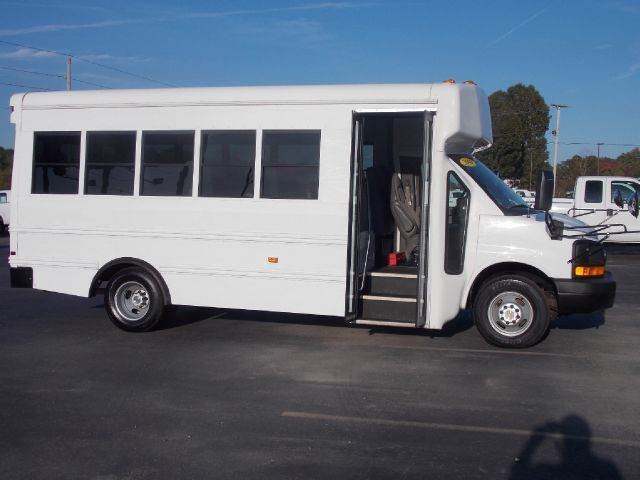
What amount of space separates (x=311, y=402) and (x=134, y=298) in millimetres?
3851

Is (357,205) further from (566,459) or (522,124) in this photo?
(522,124)

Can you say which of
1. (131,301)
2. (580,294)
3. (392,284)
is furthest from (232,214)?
(580,294)

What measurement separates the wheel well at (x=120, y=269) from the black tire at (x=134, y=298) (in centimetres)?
5

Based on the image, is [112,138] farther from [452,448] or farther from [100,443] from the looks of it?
[452,448]

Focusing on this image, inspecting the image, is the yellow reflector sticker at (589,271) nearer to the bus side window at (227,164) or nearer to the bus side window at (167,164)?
the bus side window at (227,164)

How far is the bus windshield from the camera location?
27.8 feet

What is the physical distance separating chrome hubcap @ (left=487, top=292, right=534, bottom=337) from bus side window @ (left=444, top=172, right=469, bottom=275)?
572mm

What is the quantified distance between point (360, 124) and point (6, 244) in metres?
20.3

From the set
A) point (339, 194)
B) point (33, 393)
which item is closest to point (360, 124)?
point (339, 194)

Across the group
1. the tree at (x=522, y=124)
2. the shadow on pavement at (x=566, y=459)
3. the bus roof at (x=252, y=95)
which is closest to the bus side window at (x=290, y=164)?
the bus roof at (x=252, y=95)

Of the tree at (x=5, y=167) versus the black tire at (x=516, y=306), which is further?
the tree at (x=5, y=167)

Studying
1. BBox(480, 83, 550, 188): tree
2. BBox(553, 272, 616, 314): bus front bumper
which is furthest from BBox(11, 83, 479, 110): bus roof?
BBox(480, 83, 550, 188): tree

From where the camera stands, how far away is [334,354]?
8.32 m

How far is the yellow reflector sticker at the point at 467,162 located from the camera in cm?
855
